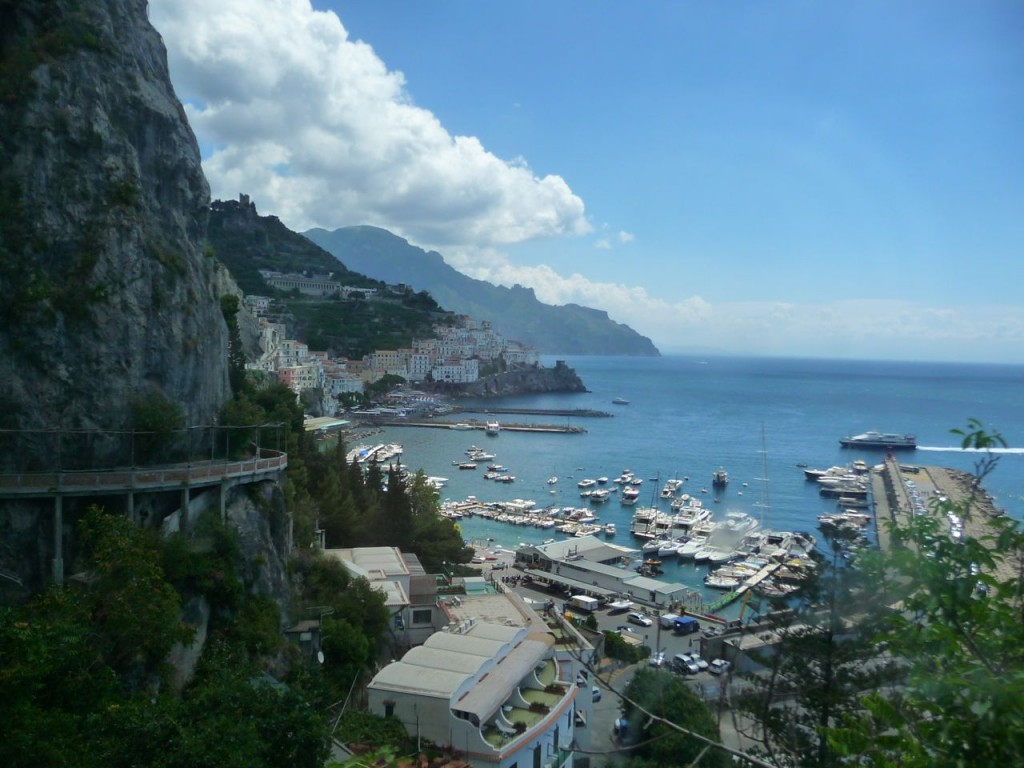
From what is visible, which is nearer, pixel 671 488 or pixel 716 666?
pixel 716 666

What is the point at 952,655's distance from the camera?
230 centimetres

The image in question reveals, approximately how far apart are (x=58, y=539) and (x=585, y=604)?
464 inches

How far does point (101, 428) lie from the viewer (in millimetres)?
8562

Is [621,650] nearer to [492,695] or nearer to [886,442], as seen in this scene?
[492,695]

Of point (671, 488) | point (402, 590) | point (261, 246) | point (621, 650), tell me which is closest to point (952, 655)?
point (402, 590)

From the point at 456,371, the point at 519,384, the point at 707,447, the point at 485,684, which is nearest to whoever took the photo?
the point at 485,684

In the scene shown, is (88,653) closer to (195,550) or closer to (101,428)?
(195,550)

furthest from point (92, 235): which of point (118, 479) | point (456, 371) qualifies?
point (456, 371)

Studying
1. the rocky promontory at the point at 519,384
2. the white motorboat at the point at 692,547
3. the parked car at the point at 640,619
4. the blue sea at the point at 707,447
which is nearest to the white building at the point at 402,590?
the parked car at the point at 640,619

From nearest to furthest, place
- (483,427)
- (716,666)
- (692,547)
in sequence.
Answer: (716,666), (692,547), (483,427)

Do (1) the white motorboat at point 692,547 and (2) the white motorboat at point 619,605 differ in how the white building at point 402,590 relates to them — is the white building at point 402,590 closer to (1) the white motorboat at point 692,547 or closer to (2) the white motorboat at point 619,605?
(2) the white motorboat at point 619,605

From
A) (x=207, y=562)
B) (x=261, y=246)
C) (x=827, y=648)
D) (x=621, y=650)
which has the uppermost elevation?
(x=261, y=246)

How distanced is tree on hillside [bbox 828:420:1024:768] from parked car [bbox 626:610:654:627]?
559 inches

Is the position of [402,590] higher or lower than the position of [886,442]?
higher
